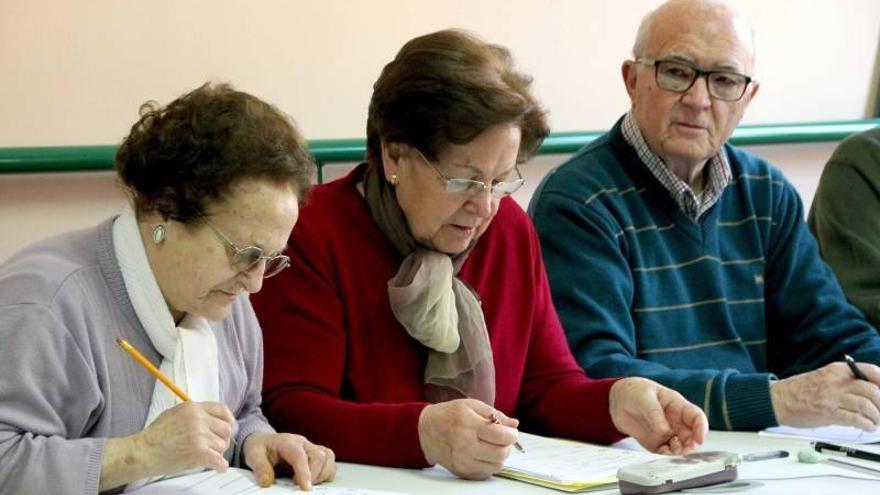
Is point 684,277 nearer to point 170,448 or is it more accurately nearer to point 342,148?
point 342,148

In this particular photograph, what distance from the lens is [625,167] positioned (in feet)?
8.79

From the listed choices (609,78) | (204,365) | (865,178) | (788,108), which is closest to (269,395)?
(204,365)

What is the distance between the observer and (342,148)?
10.0 ft

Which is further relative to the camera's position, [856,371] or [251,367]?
[856,371]

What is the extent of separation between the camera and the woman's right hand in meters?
1.56

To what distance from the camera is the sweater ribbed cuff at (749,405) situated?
2.27 m

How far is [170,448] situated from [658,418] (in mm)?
823

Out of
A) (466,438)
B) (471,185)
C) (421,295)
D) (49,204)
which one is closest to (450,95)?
(471,185)

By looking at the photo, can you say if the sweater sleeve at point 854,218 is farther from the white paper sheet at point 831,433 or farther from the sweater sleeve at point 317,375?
the sweater sleeve at point 317,375

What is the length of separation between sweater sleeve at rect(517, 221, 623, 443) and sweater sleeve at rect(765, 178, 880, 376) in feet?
1.97

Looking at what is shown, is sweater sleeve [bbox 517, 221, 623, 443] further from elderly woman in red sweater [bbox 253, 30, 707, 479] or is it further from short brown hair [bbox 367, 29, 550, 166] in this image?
short brown hair [bbox 367, 29, 550, 166]

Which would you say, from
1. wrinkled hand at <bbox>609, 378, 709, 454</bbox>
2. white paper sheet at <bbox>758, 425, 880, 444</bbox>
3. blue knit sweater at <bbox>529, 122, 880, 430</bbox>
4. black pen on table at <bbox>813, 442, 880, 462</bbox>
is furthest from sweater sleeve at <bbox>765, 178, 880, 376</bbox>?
wrinkled hand at <bbox>609, 378, 709, 454</bbox>

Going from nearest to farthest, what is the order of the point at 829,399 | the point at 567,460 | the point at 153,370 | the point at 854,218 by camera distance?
1. the point at 153,370
2. the point at 567,460
3. the point at 829,399
4. the point at 854,218

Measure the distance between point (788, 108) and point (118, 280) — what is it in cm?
268
